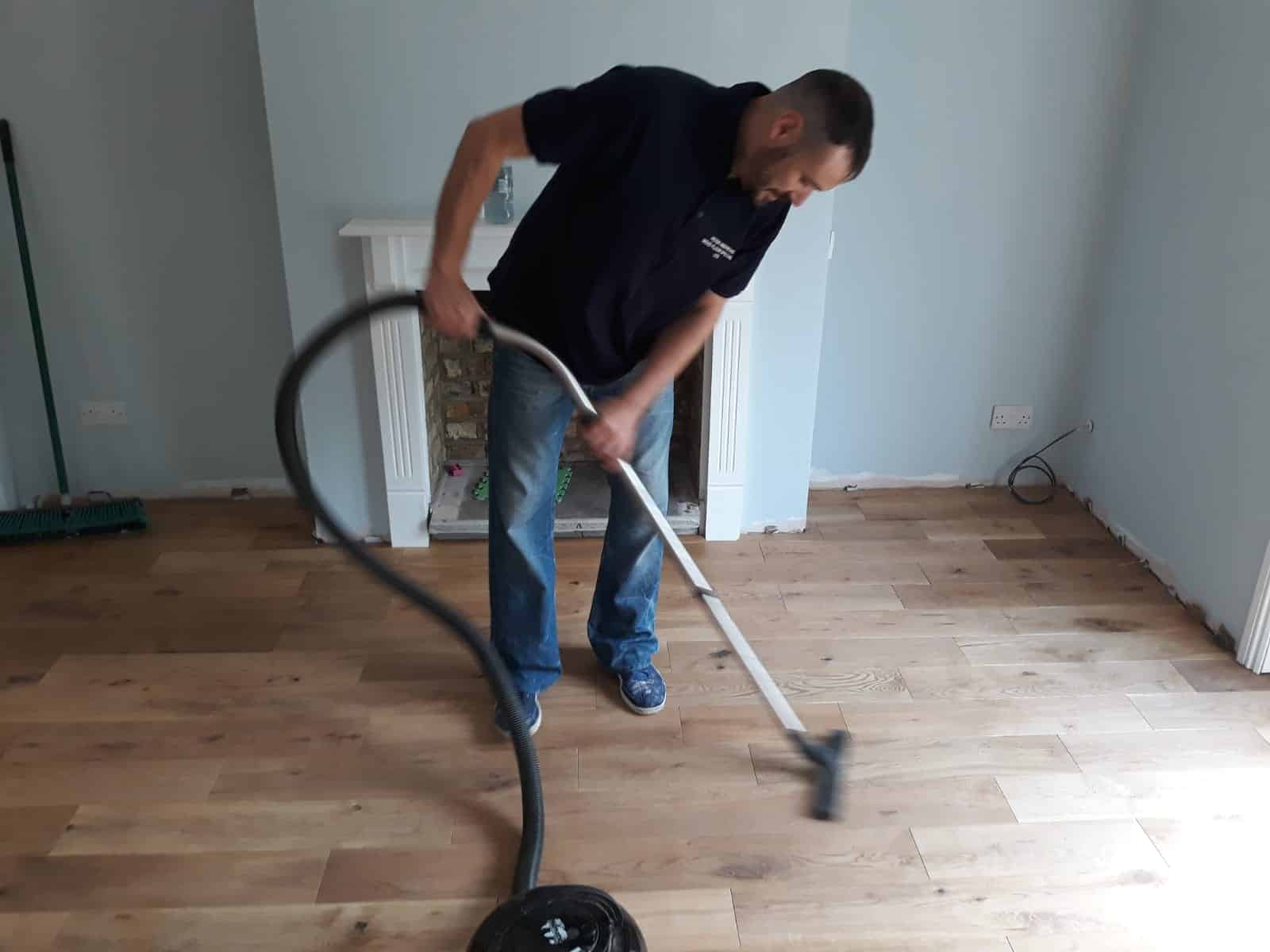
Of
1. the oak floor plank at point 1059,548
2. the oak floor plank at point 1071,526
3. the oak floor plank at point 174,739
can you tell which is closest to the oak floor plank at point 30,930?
the oak floor plank at point 174,739

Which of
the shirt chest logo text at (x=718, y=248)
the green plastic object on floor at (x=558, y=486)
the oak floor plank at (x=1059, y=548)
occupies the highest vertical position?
the shirt chest logo text at (x=718, y=248)

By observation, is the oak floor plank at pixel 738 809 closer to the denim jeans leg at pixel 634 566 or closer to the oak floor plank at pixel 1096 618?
the denim jeans leg at pixel 634 566

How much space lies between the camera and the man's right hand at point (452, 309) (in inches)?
58.0

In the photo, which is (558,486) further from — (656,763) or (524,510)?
(656,763)

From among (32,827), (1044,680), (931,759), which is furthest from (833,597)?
(32,827)

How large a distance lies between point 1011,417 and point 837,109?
2009 millimetres

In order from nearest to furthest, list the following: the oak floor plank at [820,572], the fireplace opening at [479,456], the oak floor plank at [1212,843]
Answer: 1. the oak floor plank at [1212,843]
2. the oak floor plank at [820,572]
3. the fireplace opening at [479,456]

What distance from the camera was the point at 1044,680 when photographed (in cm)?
215

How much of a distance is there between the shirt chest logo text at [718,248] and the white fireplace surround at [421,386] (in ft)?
3.07

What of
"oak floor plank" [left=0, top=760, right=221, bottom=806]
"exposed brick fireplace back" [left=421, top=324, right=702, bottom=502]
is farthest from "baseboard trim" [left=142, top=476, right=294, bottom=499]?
"oak floor plank" [left=0, top=760, right=221, bottom=806]

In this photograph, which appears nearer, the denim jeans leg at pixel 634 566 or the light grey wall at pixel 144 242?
the denim jeans leg at pixel 634 566

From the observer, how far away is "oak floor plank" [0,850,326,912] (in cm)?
156

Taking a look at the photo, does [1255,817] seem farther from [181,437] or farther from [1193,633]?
[181,437]

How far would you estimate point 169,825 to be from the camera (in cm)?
171
